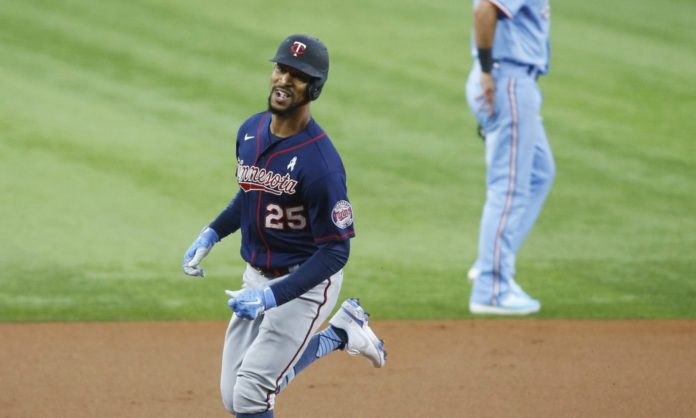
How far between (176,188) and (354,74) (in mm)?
3652

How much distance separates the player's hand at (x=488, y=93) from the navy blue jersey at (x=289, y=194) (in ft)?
8.77

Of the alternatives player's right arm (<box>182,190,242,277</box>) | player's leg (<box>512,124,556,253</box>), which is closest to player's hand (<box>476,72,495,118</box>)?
player's leg (<box>512,124,556,253</box>)

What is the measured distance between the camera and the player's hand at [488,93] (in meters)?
7.53

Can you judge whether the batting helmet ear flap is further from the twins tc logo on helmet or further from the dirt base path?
the dirt base path

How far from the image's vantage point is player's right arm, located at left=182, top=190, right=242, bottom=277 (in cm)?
534

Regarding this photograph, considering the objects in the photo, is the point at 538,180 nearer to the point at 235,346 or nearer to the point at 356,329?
the point at 356,329

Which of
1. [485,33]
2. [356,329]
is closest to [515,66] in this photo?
[485,33]

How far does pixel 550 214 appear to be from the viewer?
10.0 m

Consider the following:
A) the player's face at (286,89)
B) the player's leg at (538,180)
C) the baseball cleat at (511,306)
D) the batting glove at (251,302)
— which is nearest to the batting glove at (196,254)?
the batting glove at (251,302)

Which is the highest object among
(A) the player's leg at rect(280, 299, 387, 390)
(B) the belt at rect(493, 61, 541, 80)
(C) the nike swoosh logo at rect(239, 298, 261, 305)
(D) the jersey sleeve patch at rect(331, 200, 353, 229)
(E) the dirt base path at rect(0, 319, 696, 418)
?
(B) the belt at rect(493, 61, 541, 80)

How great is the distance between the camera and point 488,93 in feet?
24.8

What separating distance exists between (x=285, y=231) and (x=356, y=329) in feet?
2.96

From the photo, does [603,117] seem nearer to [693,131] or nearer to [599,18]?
[693,131]

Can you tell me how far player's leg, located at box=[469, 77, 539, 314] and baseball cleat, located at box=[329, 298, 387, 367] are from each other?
203 centimetres
